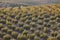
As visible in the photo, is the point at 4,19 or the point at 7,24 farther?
the point at 4,19

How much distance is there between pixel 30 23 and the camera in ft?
13.6

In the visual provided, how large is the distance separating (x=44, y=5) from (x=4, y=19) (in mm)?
1326

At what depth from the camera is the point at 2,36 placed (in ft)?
12.0

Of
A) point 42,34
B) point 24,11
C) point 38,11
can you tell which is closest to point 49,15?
point 38,11

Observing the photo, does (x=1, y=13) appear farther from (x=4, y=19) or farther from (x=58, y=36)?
(x=58, y=36)

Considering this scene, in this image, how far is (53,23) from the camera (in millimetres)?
4180

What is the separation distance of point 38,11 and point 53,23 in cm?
74

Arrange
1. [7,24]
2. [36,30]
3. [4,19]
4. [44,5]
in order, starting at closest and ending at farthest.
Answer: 1. [36,30]
2. [7,24]
3. [4,19]
4. [44,5]

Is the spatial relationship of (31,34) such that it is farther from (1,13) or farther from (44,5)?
(44,5)

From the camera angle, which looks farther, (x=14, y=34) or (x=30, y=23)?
(x=30, y=23)

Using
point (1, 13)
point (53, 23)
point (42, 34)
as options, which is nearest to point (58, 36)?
point (42, 34)

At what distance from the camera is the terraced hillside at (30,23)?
3.62 meters

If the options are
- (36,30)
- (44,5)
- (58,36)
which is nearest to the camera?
(58,36)

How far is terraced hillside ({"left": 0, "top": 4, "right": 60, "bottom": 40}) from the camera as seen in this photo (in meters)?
3.62
